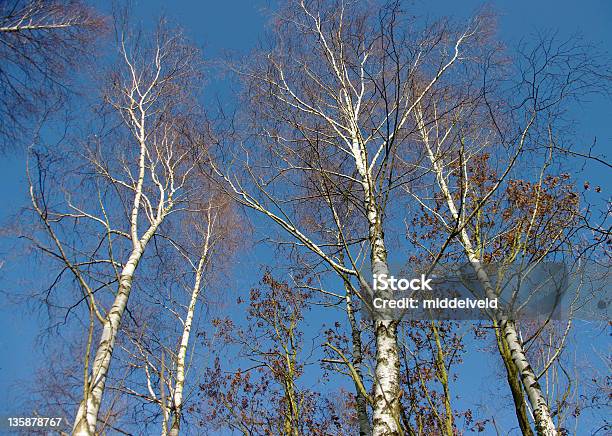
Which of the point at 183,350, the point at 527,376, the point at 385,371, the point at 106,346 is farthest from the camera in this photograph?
the point at 183,350

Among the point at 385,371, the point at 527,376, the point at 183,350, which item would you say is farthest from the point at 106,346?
the point at 527,376

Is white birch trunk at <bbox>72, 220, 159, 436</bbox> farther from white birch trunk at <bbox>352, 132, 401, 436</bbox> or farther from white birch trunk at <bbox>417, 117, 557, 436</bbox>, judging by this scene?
white birch trunk at <bbox>417, 117, 557, 436</bbox>

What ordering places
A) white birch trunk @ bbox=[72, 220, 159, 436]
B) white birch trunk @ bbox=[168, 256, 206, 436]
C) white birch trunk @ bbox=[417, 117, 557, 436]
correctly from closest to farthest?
white birch trunk @ bbox=[72, 220, 159, 436] < white birch trunk @ bbox=[417, 117, 557, 436] < white birch trunk @ bbox=[168, 256, 206, 436]

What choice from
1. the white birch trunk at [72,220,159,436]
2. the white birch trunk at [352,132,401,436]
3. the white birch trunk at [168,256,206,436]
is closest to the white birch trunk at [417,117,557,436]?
the white birch trunk at [352,132,401,436]

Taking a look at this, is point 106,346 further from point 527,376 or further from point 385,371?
point 527,376

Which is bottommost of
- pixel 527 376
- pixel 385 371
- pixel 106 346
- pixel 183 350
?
pixel 385 371

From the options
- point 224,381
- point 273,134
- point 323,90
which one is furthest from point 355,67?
point 224,381

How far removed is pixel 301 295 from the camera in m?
7.07

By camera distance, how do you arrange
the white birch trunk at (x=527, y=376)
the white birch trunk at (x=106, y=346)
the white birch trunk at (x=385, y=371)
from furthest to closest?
the white birch trunk at (x=527, y=376) < the white birch trunk at (x=106, y=346) < the white birch trunk at (x=385, y=371)

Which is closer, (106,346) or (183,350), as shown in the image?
(106,346)

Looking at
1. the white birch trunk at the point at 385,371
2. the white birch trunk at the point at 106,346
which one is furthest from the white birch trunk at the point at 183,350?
the white birch trunk at the point at 385,371

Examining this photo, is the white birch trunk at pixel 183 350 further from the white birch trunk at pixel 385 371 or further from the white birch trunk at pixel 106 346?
the white birch trunk at pixel 385 371

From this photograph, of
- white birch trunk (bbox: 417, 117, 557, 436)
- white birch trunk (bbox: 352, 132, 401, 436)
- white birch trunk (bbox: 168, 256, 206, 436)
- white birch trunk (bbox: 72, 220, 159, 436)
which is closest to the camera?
white birch trunk (bbox: 352, 132, 401, 436)

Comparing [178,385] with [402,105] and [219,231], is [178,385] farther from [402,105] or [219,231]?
[402,105]
